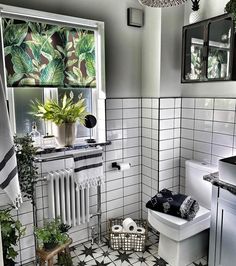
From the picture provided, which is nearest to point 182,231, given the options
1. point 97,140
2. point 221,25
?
point 97,140

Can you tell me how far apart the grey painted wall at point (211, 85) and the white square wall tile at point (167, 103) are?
18cm

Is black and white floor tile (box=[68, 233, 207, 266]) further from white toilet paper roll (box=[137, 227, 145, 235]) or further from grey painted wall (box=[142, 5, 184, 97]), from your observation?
grey painted wall (box=[142, 5, 184, 97])

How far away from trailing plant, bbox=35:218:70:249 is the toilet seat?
749 mm

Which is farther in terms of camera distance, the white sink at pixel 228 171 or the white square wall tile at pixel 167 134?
the white square wall tile at pixel 167 134

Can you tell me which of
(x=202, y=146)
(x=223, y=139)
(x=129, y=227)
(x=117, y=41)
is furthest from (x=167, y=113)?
(x=129, y=227)

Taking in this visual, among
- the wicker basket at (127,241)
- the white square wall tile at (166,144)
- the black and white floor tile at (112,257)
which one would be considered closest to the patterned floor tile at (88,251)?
the black and white floor tile at (112,257)

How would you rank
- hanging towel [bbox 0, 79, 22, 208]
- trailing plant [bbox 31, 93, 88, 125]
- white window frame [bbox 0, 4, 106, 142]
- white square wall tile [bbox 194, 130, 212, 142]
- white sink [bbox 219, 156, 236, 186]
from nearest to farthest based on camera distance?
hanging towel [bbox 0, 79, 22, 208]
white sink [bbox 219, 156, 236, 186]
white window frame [bbox 0, 4, 106, 142]
trailing plant [bbox 31, 93, 88, 125]
white square wall tile [bbox 194, 130, 212, 142]

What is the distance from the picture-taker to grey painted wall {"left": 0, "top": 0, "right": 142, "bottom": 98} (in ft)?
6.50

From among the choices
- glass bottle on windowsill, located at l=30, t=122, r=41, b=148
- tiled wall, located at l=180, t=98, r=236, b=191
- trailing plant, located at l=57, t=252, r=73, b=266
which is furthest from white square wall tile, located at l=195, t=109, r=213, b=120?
trailing plant, located at l=57, t=252, r=73, b=266

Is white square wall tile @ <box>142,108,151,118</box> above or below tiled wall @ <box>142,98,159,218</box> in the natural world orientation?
above

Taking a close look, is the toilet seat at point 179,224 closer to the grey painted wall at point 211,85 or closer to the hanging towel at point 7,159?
the grey painted wall at point 211,85

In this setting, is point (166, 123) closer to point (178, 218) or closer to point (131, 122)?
point (131, 122)

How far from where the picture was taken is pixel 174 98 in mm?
2291

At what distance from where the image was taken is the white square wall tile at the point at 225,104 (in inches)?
75.7
